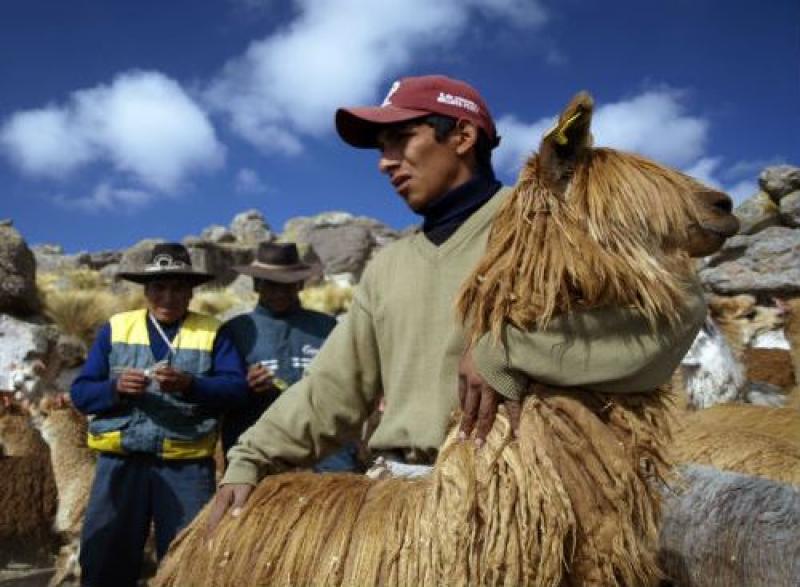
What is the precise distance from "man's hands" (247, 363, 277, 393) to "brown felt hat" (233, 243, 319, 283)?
2.43ft

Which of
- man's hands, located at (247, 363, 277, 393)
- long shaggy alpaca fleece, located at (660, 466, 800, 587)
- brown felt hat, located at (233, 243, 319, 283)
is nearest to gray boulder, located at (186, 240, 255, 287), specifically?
brown felt hat, located at (233, 243, 319, 283)

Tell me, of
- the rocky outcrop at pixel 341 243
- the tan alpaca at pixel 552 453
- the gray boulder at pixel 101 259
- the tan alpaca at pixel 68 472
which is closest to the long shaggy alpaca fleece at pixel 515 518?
the tan alpaca at pixel 552 453

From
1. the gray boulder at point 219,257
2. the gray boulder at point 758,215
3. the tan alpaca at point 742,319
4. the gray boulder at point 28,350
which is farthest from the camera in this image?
the gray boulder at point 219,257

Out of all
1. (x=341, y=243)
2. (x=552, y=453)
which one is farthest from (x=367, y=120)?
(x=341, y=243)

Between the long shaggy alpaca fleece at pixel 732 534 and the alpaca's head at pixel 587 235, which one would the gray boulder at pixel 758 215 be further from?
the alpaca's head at pixel 587 235

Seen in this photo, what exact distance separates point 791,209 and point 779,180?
749mm

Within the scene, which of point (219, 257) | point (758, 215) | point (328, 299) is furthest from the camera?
point (219, 257)

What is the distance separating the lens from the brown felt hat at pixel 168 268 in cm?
398

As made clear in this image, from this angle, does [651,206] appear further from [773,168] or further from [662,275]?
[773,168]

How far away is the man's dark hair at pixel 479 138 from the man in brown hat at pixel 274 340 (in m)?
2.58

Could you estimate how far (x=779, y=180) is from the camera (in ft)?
44.3

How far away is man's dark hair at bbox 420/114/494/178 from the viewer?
5.98ft

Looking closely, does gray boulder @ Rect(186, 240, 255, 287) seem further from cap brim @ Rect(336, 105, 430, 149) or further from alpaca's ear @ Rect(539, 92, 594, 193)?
alpaca's ear @ Rect(539, 92, 594, 193)

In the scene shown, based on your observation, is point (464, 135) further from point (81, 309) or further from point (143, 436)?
point (81, 309)
